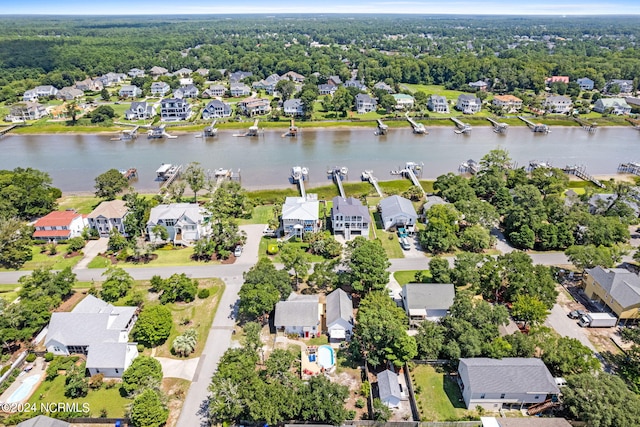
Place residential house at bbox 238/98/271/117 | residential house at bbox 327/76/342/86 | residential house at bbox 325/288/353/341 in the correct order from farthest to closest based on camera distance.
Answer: residential house at bbox 327/76/342/86, residential house at bbox 238/98/271/117, residential house at bbox 325/288/353/341

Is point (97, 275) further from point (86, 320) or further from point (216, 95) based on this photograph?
point (216, 95)

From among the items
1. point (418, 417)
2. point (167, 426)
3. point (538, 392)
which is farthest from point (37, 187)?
point (538, 392)

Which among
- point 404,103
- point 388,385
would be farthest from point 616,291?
→ point 404,103

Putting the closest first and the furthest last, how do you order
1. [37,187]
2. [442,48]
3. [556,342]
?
[556,342], [37,187], [442,48]

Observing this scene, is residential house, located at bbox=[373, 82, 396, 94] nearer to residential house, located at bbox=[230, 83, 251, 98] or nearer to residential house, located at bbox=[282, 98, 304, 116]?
residential house, located at bbox=[282, 98, 304, 116]

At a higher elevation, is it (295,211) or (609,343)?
(295,211)

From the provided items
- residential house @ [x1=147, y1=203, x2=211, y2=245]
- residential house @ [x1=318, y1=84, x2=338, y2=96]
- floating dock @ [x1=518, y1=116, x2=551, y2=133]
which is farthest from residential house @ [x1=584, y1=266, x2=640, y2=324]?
residential house @ [x1=318, y1=84, x2=338, y2=96]
